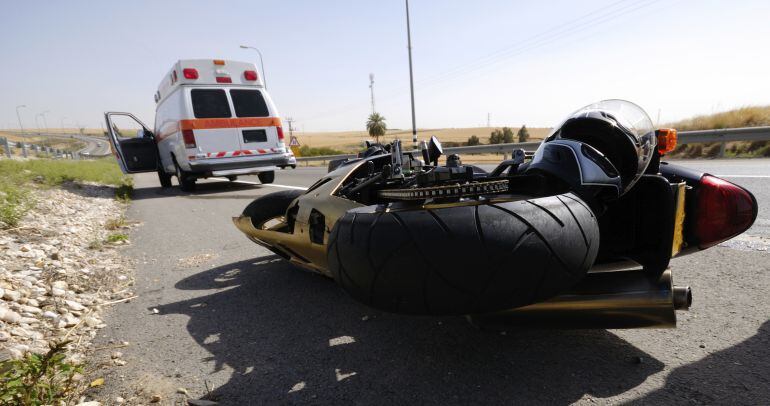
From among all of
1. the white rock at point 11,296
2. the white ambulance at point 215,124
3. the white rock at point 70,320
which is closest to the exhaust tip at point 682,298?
the white rock at point 70,320

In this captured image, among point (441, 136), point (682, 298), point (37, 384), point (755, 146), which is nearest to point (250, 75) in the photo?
point (37, 384)

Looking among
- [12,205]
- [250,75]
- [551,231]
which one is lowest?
[12,205]

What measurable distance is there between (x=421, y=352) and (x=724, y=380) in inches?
45.7

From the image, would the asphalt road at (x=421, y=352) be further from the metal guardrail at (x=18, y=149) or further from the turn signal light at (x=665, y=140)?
the metal guardrail at (x=18, y=149)

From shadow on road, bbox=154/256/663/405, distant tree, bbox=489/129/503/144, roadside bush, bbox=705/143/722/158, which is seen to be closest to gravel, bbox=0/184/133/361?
shadow on road, bbox=154/256/663/405

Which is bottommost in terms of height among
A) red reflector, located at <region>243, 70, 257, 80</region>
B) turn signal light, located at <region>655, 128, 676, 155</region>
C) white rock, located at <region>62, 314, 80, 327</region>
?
white rock, located at <region>62, 314, 80, 327</region>

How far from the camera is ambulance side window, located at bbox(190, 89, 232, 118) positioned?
29.9 ft

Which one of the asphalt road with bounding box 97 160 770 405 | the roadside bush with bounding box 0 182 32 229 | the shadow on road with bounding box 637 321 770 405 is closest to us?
the shadow on road with bounding box 637 321 770 405

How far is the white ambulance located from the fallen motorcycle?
784 centimetres

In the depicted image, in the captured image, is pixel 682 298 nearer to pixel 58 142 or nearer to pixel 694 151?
pixel 694 151

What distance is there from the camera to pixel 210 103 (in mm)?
9281

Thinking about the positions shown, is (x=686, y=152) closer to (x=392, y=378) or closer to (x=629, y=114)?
(x=629, y=114)

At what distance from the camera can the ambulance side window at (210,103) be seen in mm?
9125

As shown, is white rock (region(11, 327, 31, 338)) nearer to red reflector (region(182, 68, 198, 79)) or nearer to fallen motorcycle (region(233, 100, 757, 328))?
fallen motorcycle (region(233, 100, 757, 328))
